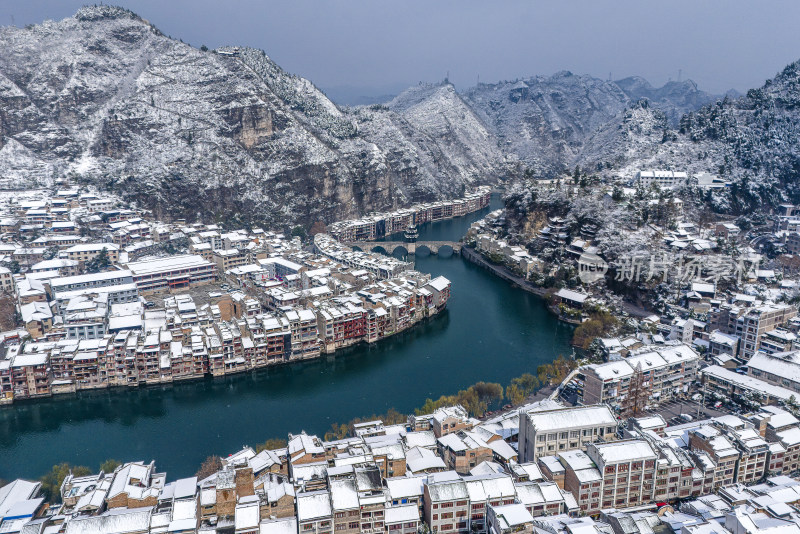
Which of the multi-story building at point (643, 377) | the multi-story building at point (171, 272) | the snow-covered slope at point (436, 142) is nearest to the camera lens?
the multi-story building at point (643, 377)

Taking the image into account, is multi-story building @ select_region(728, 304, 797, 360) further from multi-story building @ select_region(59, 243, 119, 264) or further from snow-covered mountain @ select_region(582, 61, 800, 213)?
multi-story building @ select_region(59, 243, 119, 264)

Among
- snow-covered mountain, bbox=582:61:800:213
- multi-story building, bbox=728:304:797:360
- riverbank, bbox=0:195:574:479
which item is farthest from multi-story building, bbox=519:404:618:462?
snow-covered mountain, bbox=582:61:800:213

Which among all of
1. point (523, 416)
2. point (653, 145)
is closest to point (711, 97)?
point (653, 145)

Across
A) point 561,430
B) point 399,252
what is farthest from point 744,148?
point 561,430

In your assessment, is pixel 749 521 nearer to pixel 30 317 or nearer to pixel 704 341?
pixel 704 341

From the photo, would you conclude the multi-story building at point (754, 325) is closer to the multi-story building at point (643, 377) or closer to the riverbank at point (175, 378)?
the multi-story building at point (643, 377)

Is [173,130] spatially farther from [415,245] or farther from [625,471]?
[625,471]

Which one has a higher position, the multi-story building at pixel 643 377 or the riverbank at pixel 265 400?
the multi-story building at pixel 643 377

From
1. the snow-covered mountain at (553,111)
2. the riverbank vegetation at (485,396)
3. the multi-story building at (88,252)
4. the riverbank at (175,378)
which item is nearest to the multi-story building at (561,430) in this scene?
the riverbank vegetation at (485,396)
